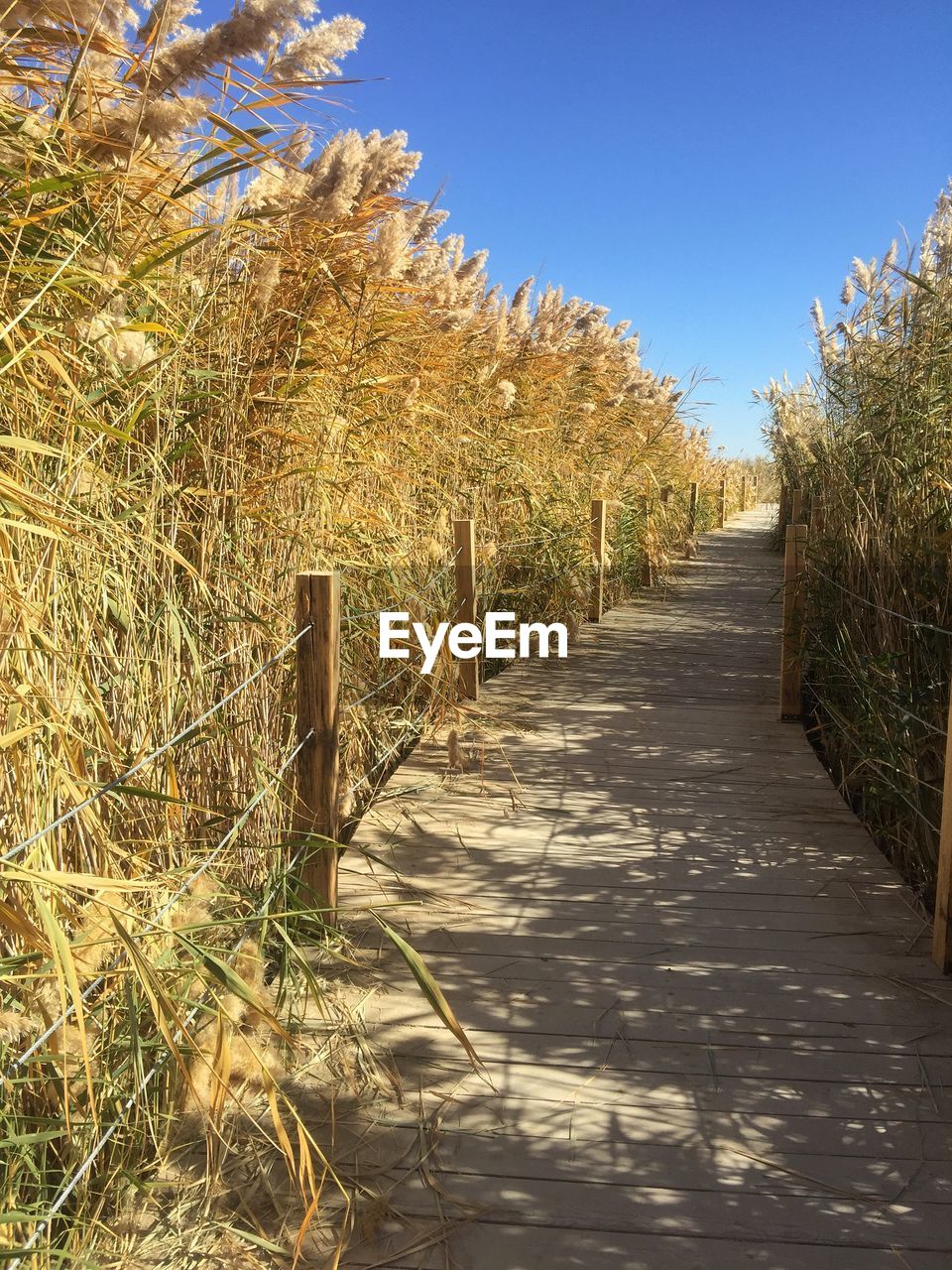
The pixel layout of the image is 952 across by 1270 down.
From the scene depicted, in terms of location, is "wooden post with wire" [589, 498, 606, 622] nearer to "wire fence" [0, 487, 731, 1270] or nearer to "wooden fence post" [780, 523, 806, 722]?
"wire fence" [0, 487, 731, 1270]

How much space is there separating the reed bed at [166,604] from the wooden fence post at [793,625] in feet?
6.80

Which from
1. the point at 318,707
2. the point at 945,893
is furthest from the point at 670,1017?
the point at 318,707

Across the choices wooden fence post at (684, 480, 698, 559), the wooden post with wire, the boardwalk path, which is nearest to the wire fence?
the boardwalk path

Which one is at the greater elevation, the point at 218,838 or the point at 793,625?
the point at 793,625

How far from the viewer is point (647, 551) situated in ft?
27.1

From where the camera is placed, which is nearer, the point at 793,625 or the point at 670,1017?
the point at 670,1017

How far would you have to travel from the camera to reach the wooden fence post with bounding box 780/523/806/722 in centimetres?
417

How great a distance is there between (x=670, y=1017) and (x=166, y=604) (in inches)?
49.0

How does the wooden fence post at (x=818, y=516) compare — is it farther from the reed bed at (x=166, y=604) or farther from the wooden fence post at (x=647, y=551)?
the wooden fence post at (x=647, y=551)

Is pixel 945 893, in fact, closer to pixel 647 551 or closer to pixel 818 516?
pixel 818 516

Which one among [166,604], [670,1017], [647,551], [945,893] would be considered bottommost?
[670,1017]

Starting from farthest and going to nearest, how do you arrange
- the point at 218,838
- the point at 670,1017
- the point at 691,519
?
the point at 691,519 → the point at 670,1017 → the point at 218,838

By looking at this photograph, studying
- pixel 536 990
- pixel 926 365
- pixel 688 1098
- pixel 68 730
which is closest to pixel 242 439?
pixel 68 730

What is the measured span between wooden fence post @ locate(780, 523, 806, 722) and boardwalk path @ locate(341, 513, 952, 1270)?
1.80 feet
